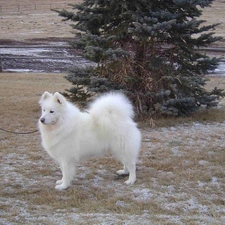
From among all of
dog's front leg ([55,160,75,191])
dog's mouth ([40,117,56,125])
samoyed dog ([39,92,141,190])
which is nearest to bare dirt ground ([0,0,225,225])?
dog's front leg ([55,160,75,191])

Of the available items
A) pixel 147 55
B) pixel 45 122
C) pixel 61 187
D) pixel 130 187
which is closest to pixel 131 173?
pixel 130 187

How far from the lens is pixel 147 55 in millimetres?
9930

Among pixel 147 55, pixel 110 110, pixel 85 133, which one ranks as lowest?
pixel 85 133

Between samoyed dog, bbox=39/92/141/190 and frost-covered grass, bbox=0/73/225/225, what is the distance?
1.25 feet

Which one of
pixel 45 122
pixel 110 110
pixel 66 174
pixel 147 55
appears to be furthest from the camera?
pixel 147 55

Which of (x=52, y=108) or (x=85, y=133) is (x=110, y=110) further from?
(x=52, y=108)

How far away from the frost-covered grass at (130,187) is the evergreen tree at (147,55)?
3.58ft

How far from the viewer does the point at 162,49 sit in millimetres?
10039

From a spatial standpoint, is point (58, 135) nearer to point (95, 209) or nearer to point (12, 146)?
point (95, 209)

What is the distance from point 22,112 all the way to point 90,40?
8.57 ft

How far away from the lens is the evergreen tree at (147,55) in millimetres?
9344

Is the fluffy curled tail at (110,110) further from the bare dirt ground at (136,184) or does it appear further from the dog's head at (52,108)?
the bare dirt ground at (136,184)

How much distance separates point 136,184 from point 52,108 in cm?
162

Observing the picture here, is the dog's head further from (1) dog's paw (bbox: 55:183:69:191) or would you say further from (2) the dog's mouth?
(1) dog's paw (bbox: 55:183:69:191)
